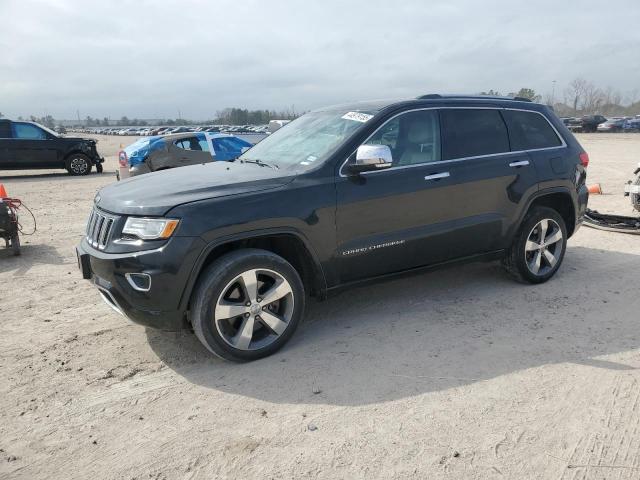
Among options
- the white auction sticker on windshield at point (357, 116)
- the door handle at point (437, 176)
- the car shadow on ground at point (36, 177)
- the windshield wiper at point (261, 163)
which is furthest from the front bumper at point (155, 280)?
the car shadow on ground at point (36, 177)

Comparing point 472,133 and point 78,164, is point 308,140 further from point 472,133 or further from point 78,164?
point 78,164

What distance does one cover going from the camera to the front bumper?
332 centimetres

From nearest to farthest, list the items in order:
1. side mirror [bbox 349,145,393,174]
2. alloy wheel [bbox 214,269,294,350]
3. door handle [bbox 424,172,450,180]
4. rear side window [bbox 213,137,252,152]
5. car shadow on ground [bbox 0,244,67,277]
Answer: alloy wheel [bbox 214,269,294,350] < side mirror [bbox 349,145,393,174] < door handle [bbox 424,172,450,180] < car shadow on ground [bbox 0,244,67,277] < rear side window [bbox 213,137,252,152]

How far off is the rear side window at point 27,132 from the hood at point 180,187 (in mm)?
14315

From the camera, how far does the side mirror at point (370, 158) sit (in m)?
3.83

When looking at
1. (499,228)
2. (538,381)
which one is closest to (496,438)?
(538,381)

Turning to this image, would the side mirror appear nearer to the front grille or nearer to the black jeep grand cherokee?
the black jeep grand cherokee

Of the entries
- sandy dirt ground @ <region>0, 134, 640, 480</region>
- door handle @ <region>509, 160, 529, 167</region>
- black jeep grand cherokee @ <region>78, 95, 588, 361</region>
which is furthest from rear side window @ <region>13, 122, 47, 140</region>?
door handle @ <region>509, 160, 529, 167</region>

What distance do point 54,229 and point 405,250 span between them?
246 inches

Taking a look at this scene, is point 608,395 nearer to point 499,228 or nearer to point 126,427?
point 499,228

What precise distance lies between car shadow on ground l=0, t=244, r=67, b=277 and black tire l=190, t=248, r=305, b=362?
3.40m

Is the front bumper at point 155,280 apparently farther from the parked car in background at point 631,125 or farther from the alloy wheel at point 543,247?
the parked car in background at point 631,125

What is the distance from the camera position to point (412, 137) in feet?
14.5

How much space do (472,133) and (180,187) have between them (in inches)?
104
